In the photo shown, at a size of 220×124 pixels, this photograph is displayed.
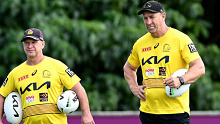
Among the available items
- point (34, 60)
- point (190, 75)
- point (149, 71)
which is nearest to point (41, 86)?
point (34, 60)

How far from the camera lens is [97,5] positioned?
41.6 ft

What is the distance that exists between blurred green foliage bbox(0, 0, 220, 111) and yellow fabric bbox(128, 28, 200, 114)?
517cm

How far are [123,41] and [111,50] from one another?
0.37 meters

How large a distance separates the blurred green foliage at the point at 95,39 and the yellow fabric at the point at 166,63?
17.0 feet

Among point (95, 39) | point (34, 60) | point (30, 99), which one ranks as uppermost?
point (95, 39)

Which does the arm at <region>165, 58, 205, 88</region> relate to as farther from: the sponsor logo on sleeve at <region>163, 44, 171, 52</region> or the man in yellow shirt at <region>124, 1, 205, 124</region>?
the sponsor logo on sleeve at <region>163, 44, 171, 52</region>

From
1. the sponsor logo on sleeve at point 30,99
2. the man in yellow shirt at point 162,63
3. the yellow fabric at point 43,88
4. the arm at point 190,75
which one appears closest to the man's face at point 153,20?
the man in yellow shirt at point 162,63

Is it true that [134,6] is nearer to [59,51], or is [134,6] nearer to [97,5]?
[97,5]

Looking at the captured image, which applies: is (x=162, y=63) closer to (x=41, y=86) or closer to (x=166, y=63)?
(x=166, y=63)

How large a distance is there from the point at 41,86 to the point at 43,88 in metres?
0.04

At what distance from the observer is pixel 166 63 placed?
5652 mm

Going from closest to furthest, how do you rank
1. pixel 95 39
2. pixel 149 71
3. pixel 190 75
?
pixel 190 75 → pixel 149 71 → pixel 95 39

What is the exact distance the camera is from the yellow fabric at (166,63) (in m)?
5.61

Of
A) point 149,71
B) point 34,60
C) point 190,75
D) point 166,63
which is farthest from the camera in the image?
point 34,60
